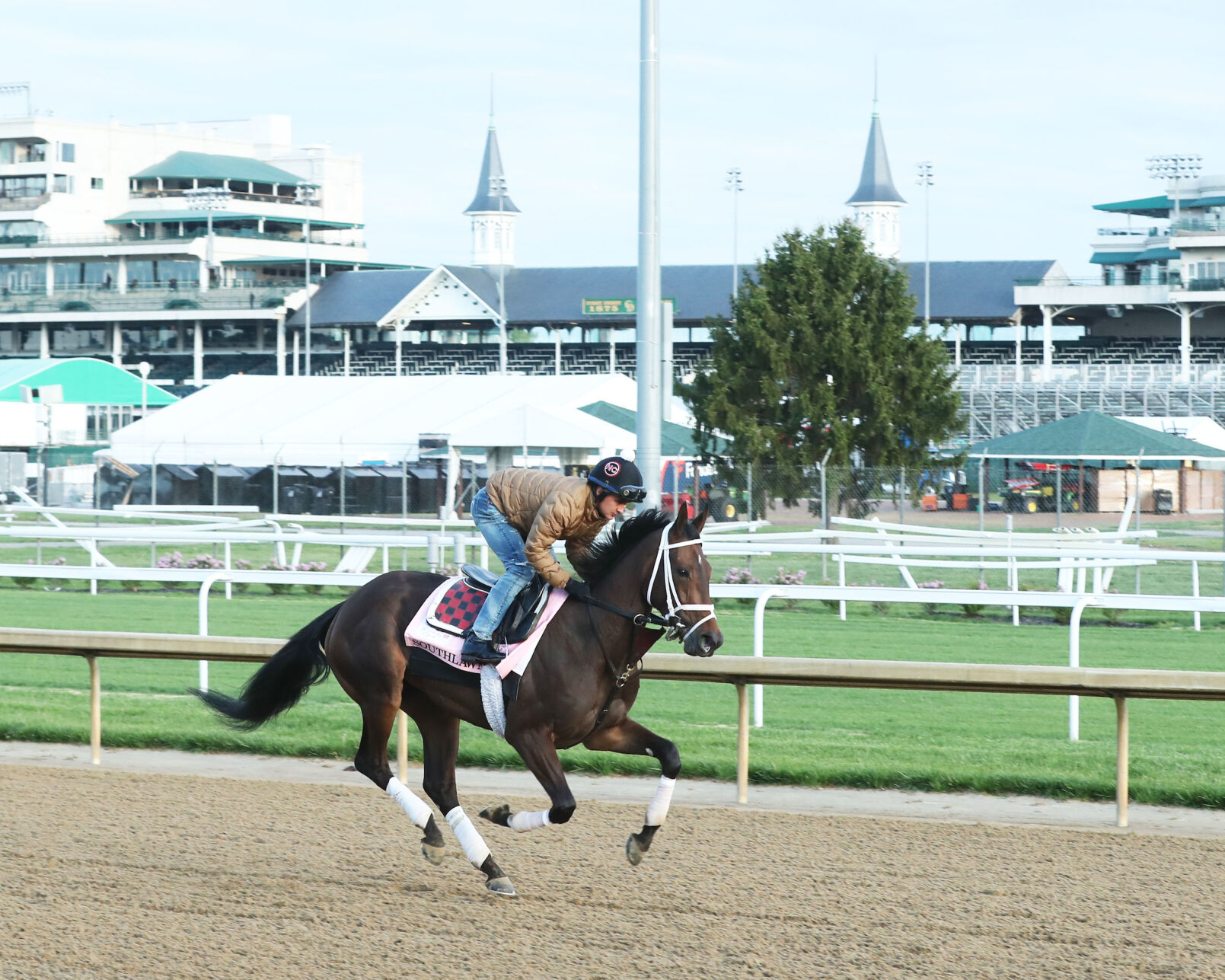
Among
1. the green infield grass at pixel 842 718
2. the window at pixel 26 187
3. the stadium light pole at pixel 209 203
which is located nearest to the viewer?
the green infield grass at pixel 842 718

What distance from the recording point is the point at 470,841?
5055 millimetres

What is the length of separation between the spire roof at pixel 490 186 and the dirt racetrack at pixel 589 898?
257ft

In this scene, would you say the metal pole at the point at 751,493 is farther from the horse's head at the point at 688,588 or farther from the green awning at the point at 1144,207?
the green awning at the point at 1144,207

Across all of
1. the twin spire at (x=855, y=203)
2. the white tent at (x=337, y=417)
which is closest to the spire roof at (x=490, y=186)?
the twin spire at (x=855, y=203)

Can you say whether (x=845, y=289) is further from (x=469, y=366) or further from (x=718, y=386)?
(x=469, y=366)

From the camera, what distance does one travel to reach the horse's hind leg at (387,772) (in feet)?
17.2

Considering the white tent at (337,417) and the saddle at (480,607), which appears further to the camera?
the white tent at (337,417)

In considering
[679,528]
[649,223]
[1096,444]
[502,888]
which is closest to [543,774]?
[502,888]

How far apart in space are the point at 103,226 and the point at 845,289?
194ft

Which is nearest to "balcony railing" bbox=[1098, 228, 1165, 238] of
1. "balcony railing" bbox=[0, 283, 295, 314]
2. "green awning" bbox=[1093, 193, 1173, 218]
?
"green awning" bbox=[1093, 193, 1173, 218]

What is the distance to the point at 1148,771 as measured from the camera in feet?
23.4

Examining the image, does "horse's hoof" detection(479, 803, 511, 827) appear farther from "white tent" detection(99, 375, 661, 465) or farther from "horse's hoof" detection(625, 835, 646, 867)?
"white tent" detection(99, 375, 661, 465)

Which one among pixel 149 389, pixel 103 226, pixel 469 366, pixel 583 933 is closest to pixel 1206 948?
pixel 583 933

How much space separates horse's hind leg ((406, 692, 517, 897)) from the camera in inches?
198
